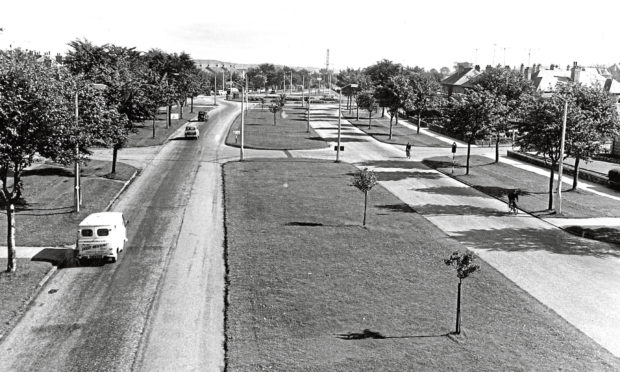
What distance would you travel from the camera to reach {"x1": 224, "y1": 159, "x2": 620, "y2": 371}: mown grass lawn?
1625cm

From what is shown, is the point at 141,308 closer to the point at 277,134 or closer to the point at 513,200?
the point at 513,200

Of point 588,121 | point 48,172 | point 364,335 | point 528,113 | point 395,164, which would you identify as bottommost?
point 364,335

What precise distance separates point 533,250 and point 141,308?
60.0ft

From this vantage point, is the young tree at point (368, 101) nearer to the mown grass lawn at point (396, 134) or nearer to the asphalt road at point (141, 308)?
the mown grass lawn at point (396, 134)

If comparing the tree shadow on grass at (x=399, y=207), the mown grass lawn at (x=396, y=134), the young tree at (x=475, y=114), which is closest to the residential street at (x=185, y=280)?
the tree shadow on grass at (x=399, y=207)

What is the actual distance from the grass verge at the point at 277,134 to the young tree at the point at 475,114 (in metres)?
19.0

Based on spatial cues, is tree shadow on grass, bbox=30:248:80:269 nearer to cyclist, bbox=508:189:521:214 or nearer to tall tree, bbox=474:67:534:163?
cyclist, bbox=508:189:521:214

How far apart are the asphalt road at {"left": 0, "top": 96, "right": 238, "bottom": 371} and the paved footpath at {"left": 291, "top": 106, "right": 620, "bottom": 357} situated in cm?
1218

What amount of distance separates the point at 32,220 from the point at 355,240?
54.4 feet

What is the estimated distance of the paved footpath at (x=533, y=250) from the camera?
2080 cm

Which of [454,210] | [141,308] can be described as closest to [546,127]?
[454,210]

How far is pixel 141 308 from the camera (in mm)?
19797

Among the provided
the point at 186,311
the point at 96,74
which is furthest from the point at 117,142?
Answer: the point at 186,311

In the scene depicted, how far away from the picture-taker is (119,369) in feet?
51.4
